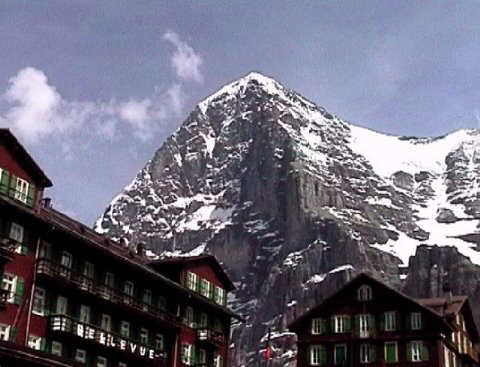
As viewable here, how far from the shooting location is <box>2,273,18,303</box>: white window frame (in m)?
59.0

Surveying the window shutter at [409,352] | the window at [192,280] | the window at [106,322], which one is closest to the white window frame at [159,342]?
the window at [192,280]

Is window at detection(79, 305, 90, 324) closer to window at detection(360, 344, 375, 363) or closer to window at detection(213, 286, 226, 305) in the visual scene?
window at detection(213, 286, 226, 305)

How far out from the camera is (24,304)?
2384 inches

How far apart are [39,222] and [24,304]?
596 centimetres

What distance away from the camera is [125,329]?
72438 mm

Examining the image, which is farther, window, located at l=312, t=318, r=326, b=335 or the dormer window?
window, located at l=312, t=318, r=326, b=335

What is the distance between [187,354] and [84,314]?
50.1 feet

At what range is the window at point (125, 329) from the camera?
71.9m

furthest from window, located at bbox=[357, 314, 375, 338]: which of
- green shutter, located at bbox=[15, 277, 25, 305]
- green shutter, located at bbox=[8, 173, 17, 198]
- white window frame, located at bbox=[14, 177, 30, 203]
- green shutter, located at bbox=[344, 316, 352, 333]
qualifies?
green shutter, located at bbox=[8, 173, 17, 198]

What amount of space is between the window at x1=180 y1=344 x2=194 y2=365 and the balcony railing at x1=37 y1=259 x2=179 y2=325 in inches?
106

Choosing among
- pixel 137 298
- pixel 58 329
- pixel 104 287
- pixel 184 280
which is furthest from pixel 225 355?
pixel 58 329

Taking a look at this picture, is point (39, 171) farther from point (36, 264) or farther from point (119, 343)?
point (119, 343)

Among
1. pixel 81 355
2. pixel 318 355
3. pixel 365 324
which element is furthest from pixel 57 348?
pixel 365 324

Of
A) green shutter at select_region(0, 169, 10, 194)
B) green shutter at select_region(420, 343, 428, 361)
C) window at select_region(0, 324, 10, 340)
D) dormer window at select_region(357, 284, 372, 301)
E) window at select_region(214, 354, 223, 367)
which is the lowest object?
window at select_region(0, 324, 10, 340)
